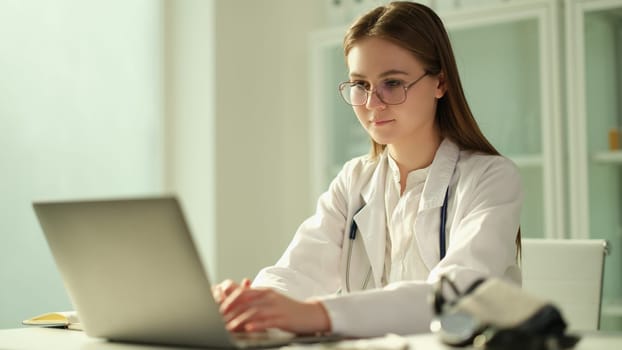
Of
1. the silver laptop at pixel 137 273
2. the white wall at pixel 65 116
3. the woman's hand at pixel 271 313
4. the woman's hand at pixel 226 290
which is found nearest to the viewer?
the silver laptop at pixel 137 273

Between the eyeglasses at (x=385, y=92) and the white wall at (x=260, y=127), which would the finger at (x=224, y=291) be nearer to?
the eyeglasses at (x=385, y=92)

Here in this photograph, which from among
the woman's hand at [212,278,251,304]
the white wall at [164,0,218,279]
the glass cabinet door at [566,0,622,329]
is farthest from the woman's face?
the white wall at [164,0,218,279]

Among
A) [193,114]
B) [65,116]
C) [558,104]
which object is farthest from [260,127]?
[558,104]

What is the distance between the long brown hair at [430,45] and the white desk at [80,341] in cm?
69

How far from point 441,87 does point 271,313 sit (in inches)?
33.9

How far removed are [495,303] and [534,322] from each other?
50 millimetres

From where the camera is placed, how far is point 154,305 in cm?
122

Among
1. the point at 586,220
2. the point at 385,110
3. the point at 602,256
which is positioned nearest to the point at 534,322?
the point at 385,110

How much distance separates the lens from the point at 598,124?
324 cm

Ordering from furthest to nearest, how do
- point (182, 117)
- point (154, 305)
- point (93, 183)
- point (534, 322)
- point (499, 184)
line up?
point (182, 117) → point (93, 183) → point (499, 184) → point (154, 305) → point (534, 322)

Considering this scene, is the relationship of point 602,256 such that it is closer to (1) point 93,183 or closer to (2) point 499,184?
(2) point 499,184

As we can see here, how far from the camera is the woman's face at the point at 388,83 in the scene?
1.80m

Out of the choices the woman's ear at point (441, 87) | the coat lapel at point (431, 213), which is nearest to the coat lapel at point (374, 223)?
the coat lapel at point (431, 213)

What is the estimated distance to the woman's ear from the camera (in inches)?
75.1
